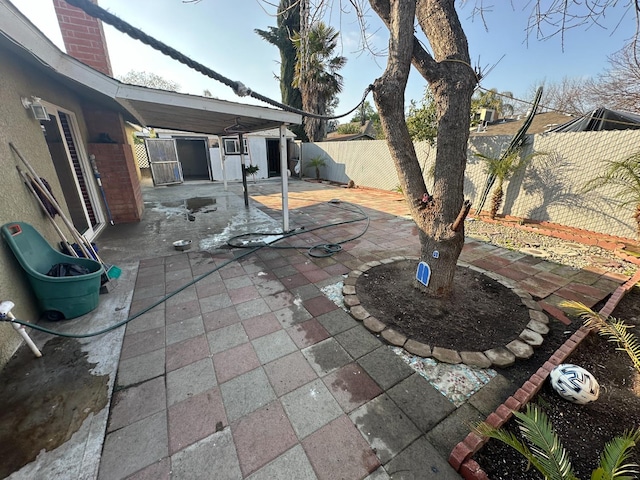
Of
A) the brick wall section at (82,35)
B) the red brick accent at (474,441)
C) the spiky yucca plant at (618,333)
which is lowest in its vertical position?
the red brick accent at (474,441)

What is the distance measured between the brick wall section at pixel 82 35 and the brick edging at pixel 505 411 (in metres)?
6.65

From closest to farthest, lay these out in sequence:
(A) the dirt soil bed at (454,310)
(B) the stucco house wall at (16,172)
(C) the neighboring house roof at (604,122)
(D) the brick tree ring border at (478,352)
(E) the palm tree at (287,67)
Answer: (D) the brick tree ring border at (478,352), (B) the stucco house wall at (16,172), (A) the dirt soil bed at (454,310), (C) the neighboring house roof at (604,122), (E) the palm tree at (287,67)

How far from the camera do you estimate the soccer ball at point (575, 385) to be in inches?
60.5

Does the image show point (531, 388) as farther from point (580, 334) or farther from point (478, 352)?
point (580, 334)

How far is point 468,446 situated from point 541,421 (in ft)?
1.21

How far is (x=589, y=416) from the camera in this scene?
1517 millimetres

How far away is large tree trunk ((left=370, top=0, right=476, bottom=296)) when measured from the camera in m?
2.08

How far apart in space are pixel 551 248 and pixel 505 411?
3.92 metres

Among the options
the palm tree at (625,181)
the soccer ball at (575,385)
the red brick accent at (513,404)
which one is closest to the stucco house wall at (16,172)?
the red brick accent at (513,404)

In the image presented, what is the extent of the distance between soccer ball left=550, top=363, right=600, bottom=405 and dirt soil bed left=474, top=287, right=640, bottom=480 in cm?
7

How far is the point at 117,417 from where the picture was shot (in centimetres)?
154

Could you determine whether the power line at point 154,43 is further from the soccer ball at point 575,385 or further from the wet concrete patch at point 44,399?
the soccer ball at point 575,385

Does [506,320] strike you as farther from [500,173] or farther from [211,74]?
[500,173]

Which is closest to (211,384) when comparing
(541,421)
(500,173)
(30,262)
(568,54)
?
(541,421)
